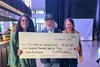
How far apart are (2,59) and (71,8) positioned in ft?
35.8

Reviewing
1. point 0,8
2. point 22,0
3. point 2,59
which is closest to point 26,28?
point 2,59

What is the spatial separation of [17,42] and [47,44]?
0.47 meters

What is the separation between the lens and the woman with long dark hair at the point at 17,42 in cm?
240

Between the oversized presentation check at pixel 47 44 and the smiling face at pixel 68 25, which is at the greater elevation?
the smiling face at pixel 68 25

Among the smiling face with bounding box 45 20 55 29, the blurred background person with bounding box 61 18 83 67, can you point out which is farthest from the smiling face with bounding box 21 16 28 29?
the blurred background person with bounding box 61 18 83 67

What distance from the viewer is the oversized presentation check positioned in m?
2.44

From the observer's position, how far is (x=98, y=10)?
14047 mm

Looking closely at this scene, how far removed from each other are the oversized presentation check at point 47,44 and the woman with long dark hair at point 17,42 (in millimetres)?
64

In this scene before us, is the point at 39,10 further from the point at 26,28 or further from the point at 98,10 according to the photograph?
the point at 26,28

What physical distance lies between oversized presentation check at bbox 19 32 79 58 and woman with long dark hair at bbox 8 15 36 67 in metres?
0.06

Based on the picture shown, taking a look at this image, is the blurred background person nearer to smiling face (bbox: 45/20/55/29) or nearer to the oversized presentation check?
the oversized presentation check

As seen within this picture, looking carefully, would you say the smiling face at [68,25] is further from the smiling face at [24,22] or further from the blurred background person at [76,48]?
the smiling face at [24,22]

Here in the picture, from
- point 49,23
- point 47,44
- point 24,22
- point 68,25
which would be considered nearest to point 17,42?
point 24,22

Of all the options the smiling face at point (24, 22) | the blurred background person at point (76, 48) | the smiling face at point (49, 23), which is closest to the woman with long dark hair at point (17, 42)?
the smiling face at point (24, 22)
